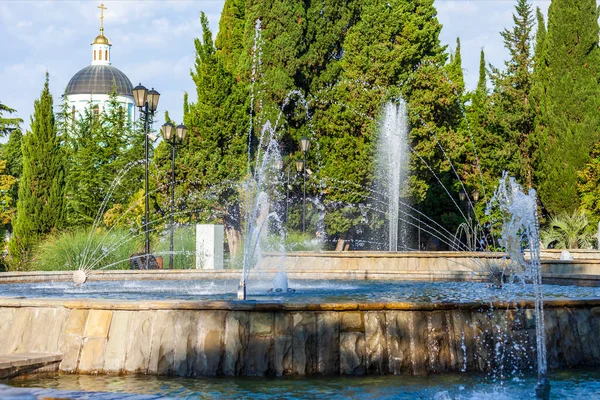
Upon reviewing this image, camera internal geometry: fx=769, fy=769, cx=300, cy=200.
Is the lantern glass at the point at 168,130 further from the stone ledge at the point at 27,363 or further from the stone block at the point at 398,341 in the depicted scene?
the stone block at the point at 398,341

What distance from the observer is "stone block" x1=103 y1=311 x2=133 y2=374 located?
22.3ft

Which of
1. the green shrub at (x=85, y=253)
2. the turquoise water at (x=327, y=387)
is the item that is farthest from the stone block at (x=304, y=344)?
the green shrub at (x=85, y=253)

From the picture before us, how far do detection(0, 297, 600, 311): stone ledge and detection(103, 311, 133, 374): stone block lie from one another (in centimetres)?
8

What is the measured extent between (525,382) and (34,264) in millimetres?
12474

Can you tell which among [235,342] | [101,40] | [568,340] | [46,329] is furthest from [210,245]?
[101,40]

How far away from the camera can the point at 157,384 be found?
6.34 metres

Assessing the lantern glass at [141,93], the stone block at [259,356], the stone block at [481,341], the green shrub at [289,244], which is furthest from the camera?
the green shrub at [289,244]

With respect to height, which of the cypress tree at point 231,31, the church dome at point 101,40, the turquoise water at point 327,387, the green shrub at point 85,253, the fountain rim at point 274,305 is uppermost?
the church dome at point 101,40

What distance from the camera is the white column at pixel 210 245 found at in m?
15.9

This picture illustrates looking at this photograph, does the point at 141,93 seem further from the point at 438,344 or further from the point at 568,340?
the point at 568,340

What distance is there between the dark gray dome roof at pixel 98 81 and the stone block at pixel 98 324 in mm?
76410

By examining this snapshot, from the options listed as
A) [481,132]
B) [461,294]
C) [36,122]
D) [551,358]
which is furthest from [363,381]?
[481,132]

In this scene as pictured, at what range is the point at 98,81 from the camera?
3246 inches

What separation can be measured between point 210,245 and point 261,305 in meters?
9.43
